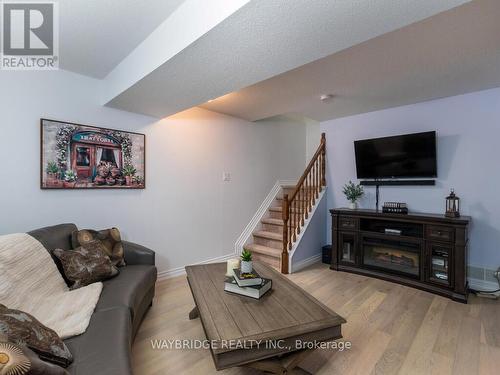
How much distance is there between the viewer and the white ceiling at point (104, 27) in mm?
1549

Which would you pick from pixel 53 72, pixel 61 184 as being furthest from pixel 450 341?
pixel 53 72

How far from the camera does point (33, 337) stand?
1.00 m

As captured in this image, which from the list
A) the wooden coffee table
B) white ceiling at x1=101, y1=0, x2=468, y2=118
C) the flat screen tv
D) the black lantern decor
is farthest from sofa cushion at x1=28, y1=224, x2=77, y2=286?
the black lantern decor

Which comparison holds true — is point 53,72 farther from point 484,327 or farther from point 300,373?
point 484,327

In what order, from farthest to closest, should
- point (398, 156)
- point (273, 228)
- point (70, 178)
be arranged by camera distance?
point (273, 228) → point (398, 156) → point (70, 178)

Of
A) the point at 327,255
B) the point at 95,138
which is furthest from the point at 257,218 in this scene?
the point at 95,138

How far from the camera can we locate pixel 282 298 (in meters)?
1.65

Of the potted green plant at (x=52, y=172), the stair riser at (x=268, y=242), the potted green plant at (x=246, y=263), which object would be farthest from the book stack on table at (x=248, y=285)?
the stair riser at (x=268, y=242)

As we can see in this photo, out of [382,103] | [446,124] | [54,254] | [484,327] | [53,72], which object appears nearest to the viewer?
[54,254]

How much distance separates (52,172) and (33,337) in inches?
69.8

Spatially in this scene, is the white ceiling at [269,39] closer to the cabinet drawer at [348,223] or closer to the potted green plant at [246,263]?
the potted green plant at [246,263]

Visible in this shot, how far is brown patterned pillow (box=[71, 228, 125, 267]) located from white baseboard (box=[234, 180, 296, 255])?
1.88 metres

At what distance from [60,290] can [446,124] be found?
4390mm

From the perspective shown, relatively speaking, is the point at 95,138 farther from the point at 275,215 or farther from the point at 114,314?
the point at 275,215
